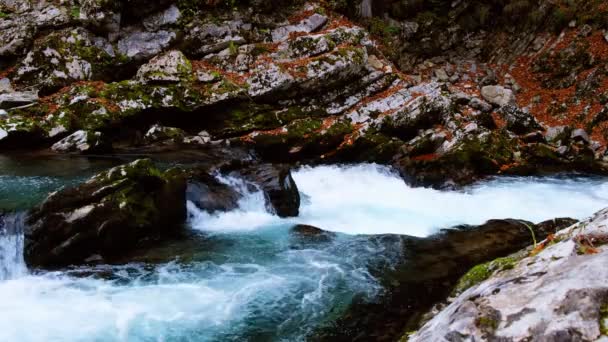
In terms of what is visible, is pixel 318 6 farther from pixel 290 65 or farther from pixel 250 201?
pixel 250 201

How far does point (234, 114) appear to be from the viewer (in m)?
14.9

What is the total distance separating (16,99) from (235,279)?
1007 cm

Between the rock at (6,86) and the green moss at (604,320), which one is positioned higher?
the rock at (6,86)

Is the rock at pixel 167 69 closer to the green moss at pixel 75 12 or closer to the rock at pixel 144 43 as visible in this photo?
the rock at pixel 144 43

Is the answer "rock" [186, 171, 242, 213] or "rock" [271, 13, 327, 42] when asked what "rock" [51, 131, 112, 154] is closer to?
"rock" [186, 171, 242, 213]

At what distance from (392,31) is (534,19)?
261 inches

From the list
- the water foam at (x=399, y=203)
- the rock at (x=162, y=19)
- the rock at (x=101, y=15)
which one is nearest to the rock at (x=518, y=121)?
the water foam at (x=399, y=203)

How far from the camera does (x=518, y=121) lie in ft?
52.5

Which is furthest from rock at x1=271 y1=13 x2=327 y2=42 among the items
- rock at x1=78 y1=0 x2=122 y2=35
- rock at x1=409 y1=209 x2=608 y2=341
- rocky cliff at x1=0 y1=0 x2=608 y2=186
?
rock at x1=409 y1=209 x2=608 y2=341

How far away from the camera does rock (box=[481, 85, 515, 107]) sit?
1816 centimetres

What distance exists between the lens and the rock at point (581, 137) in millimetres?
15266

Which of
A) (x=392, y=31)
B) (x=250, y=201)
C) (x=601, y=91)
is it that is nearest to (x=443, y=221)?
(x=250, y=201)

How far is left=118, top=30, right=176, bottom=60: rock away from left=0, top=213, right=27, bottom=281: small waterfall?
30.7ft

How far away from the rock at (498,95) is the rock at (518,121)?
1441 millimetres
